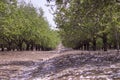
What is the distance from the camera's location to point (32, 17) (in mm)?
88438

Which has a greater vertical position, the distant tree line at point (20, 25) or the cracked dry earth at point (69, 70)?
the distant tree line at point (20, 25)

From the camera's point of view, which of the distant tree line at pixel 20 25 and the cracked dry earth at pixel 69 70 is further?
the distant tree line at pixel 20 25

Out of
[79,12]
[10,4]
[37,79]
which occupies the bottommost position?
[37,79]

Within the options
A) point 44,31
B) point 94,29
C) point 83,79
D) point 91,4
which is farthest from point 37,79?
point 44,31

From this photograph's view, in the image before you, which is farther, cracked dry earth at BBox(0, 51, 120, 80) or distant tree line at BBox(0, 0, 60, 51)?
distant tree line at BBox(0, 0, 60, 51)

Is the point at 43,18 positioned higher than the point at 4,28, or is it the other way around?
the point at 43,18

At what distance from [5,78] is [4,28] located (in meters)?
21.8

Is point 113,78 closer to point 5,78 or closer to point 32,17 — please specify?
point 5,78

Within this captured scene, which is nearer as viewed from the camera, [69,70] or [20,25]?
[69,70]

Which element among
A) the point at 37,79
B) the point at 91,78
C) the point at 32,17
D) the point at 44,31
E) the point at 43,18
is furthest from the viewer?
the point at 43,18

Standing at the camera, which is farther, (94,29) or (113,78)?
(94,29)

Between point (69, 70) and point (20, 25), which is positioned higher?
point (20, 25)

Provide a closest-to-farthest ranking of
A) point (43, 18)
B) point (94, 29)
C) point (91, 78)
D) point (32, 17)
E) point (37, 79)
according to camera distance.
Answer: point (91, 78) < point (37, 79) < point (94, 29) < point (32, 17) < point (43, 18)

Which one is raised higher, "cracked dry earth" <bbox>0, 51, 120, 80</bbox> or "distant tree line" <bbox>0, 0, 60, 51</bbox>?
"distant tree line" <bbox>0, 0, 60, 51</bbox>
